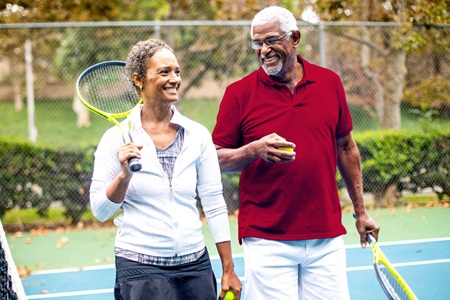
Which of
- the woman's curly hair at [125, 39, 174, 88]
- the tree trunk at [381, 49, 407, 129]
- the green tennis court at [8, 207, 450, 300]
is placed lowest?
the green tennis court at [8, 207, 450, 300]

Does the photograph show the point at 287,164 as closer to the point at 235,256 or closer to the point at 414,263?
the point at 414,263

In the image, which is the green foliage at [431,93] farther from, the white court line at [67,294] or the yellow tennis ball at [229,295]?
the yellow tennis ball at [229,295]

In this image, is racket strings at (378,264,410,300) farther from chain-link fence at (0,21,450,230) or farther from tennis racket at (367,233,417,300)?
chain-link fence at (0,21,450,230)

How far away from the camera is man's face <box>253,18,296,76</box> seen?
363 cm

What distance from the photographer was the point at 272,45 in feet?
11.9

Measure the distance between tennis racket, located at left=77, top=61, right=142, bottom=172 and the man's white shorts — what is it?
0.95m

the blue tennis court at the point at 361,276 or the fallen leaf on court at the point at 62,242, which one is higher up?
the blue tennis court at the point at 361,276

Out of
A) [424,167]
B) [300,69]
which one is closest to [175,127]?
[300,69]

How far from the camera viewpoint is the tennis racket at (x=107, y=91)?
366cm

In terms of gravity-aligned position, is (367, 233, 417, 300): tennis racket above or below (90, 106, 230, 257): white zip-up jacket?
below

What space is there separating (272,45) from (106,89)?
906 mm

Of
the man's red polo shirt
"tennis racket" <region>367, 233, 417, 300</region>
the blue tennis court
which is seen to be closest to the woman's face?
the man's red polo shirt

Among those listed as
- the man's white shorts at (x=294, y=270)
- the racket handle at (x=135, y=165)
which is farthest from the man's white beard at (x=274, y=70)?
the racket handle at (x=135, y=165)

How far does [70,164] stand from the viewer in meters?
10.7
